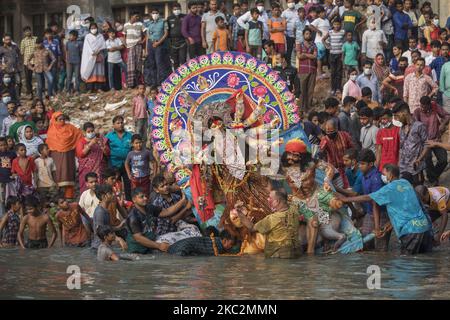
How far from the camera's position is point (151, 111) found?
2214cm

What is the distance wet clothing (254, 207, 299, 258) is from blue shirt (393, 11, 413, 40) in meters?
9.05

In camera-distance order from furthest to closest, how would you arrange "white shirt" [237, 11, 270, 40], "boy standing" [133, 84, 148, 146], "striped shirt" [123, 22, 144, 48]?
"striped shirt" [123, 22, 144, 48] → "white shirt" [237, 11, 270, 40] → "boy standing" [133, 84, 148, 146]

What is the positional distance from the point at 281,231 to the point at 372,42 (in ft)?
28.1

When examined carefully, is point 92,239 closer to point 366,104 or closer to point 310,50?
point 366,104

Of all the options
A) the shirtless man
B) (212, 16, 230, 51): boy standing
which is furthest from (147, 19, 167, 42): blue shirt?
the shirtless man

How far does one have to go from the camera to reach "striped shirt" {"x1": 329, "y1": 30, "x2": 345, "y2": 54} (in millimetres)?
25500

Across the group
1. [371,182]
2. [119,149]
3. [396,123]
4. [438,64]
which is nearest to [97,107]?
[119,149]

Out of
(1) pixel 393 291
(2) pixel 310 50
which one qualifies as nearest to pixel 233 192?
(1) pixel 393 291

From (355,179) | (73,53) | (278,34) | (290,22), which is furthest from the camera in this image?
(73,53)

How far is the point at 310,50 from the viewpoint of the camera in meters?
25.1

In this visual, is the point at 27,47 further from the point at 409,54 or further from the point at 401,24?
the point at 409,54

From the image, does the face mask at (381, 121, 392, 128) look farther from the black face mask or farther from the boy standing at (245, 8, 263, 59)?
the boy standing at (245, 8, 263, 59)

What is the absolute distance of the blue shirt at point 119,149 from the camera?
872 inches
